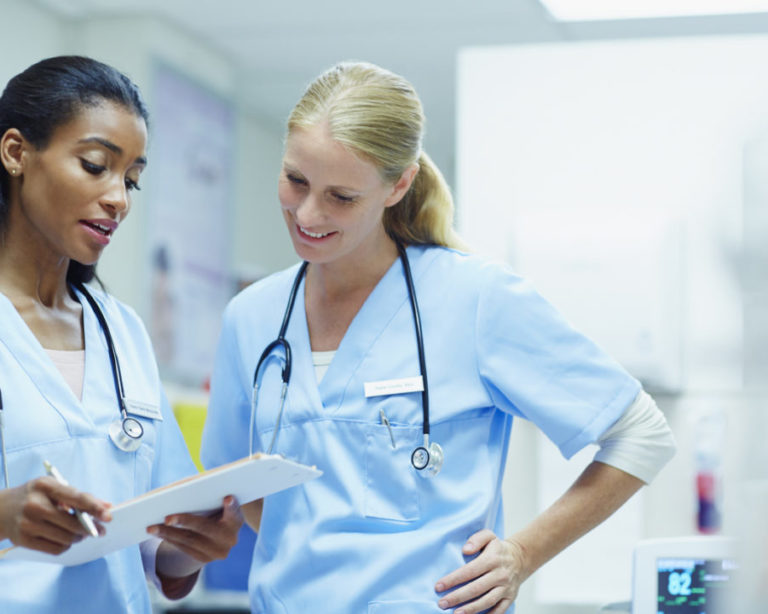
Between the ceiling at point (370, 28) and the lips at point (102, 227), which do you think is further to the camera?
the ceiling at point (370, 28)

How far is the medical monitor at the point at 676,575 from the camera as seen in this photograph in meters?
1.64

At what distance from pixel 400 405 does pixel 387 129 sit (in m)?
0.38

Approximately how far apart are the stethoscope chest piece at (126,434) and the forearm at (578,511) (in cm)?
53

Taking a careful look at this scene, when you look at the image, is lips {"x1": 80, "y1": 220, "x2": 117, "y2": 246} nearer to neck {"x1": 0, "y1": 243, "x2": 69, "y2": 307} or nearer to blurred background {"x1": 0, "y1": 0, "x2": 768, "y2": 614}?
neck {"x1": 0, "y1": 243, "x2": 69, "y2": 307}

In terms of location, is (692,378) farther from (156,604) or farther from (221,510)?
(156,604)

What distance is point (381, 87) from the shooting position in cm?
151

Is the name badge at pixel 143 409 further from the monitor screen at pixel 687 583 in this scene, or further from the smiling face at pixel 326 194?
the monitor screen at pixel 687 583

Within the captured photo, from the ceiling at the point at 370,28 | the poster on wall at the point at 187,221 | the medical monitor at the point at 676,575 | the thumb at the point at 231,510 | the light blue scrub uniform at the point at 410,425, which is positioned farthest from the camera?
the poster on wall at the point at 187,221

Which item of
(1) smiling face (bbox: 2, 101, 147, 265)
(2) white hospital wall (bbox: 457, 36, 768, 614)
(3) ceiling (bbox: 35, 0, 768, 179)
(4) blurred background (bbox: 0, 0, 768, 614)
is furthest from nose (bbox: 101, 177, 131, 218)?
(3) ceiling (bbox: 35, 0, 768, 179)

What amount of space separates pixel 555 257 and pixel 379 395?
36.9 inches

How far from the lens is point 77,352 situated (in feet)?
4.87

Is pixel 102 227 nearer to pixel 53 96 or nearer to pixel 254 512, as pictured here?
pixel 53 96

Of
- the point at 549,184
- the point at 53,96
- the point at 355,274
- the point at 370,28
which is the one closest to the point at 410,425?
the point at 355,274

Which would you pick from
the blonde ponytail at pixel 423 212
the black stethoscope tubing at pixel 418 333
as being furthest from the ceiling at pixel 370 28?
the black stethoscope tubing at pixel 418 333
